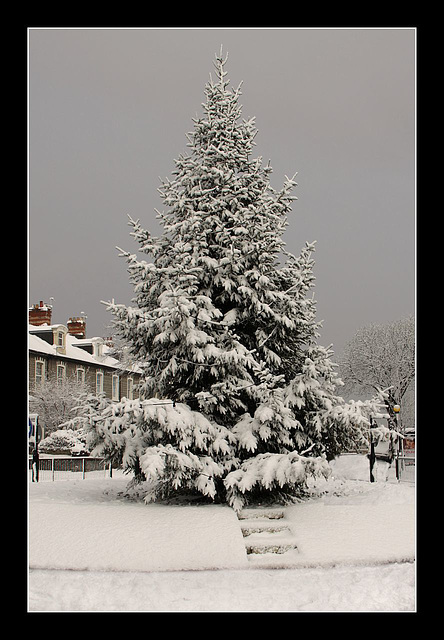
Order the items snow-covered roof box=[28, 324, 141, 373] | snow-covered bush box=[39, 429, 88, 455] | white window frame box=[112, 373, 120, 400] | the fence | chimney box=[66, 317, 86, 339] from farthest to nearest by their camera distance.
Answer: chimney box=[66, 317, 86, 339] → white window frame box=[112, 373, 120, 400] → snow-covered roof box=[28, 324, 141, 373] → snow-covered bush box=[39, 429, 88, 455] → the fence

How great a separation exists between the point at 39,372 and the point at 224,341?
97.9 feet

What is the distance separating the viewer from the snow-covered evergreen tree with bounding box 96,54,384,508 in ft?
37.6

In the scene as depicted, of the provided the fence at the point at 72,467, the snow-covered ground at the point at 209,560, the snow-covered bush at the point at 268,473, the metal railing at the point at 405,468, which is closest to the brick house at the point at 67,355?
the fence at the point at 72,467

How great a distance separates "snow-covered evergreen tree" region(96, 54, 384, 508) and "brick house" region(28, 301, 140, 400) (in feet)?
80.8

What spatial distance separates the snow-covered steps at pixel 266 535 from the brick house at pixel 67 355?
2666 centimetres

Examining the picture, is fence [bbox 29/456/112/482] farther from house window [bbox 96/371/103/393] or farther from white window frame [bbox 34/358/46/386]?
house window [bbox 96/371/103/393]

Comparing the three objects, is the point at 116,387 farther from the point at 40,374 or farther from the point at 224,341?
the point at 224,341

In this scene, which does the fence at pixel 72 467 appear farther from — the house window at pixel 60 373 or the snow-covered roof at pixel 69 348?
the house window at pixel 60 373

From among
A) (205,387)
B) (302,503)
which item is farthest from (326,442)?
(205,387)

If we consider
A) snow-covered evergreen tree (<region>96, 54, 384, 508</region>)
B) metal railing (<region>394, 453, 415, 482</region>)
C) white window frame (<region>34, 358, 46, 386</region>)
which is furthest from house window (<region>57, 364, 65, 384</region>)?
snow-covered evergreen tree (<region>96, 54, 384, 508</region>)
